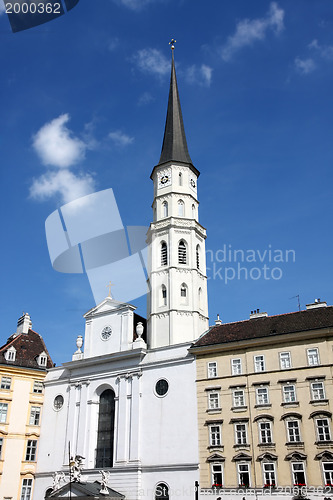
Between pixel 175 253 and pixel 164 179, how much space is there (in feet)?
30.2

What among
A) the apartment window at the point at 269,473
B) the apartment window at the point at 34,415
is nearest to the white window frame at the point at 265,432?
the apartment window at the point at 269,473

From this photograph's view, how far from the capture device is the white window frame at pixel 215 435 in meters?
37.1

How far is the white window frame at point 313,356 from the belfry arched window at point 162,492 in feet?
48.4

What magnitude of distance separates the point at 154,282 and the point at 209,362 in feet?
36.3

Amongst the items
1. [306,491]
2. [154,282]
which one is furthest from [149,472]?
[154,282]

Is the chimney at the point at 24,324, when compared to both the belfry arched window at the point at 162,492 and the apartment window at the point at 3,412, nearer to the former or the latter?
the apartment window at the point at 3,412

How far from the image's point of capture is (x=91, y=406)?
4559cm

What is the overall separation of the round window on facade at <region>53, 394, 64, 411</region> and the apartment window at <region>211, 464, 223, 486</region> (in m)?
17.7

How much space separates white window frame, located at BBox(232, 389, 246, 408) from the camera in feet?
122

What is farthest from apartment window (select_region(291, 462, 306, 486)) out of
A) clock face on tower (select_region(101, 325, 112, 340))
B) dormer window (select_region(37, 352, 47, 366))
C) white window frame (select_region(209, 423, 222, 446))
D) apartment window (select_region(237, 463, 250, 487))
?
dormer window (select_region(37, 352, 47, 366))

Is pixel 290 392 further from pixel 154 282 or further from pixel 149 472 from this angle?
pixel 154 282

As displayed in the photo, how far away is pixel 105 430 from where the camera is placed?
44.4 metres

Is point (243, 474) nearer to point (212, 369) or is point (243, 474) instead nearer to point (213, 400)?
point (213, 400)

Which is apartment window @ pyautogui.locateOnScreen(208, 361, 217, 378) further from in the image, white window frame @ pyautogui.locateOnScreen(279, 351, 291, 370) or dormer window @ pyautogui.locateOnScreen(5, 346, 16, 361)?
dormer window @ pyautogui.locateOnScreen(5, 346, 16, 361)
